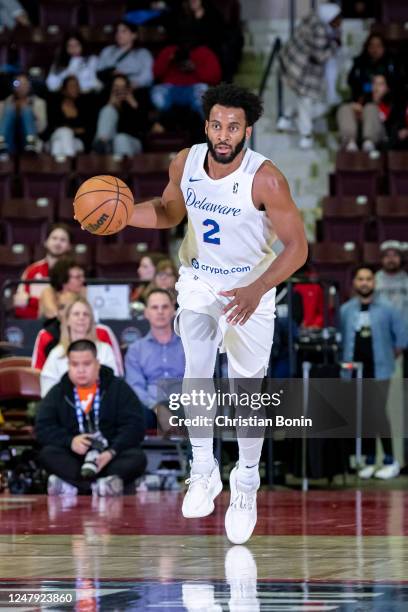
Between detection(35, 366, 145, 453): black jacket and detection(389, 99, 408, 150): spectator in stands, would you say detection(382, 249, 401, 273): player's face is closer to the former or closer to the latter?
detection(389, 99, 408, 150): spectator in stands

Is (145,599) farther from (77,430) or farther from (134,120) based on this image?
(134,120)

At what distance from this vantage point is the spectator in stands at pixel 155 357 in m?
10.1

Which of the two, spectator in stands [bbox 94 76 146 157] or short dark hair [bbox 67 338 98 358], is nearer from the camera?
short dark hair [bbox 67 338 98 358]

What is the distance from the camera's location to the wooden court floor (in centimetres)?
492

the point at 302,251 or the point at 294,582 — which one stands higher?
the point at 302,251

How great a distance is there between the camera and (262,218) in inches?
257

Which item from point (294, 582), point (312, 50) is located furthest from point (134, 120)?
point (294, 582)

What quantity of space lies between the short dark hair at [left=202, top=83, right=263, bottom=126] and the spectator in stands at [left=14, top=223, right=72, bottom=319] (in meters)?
4.78

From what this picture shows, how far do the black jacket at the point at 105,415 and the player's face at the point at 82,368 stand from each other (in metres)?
0.08

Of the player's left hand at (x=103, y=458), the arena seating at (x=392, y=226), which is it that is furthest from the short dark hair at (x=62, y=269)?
the arena seating at (x=392, y=226)

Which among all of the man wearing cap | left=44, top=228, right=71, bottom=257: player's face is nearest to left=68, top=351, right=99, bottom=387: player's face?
left=44, top=228, right=71, bottom=257: player's face

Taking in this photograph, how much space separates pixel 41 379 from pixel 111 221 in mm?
3890

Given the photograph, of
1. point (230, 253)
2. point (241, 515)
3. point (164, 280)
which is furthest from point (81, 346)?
point (230, 253)

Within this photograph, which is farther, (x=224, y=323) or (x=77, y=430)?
(x=77, y=430)
